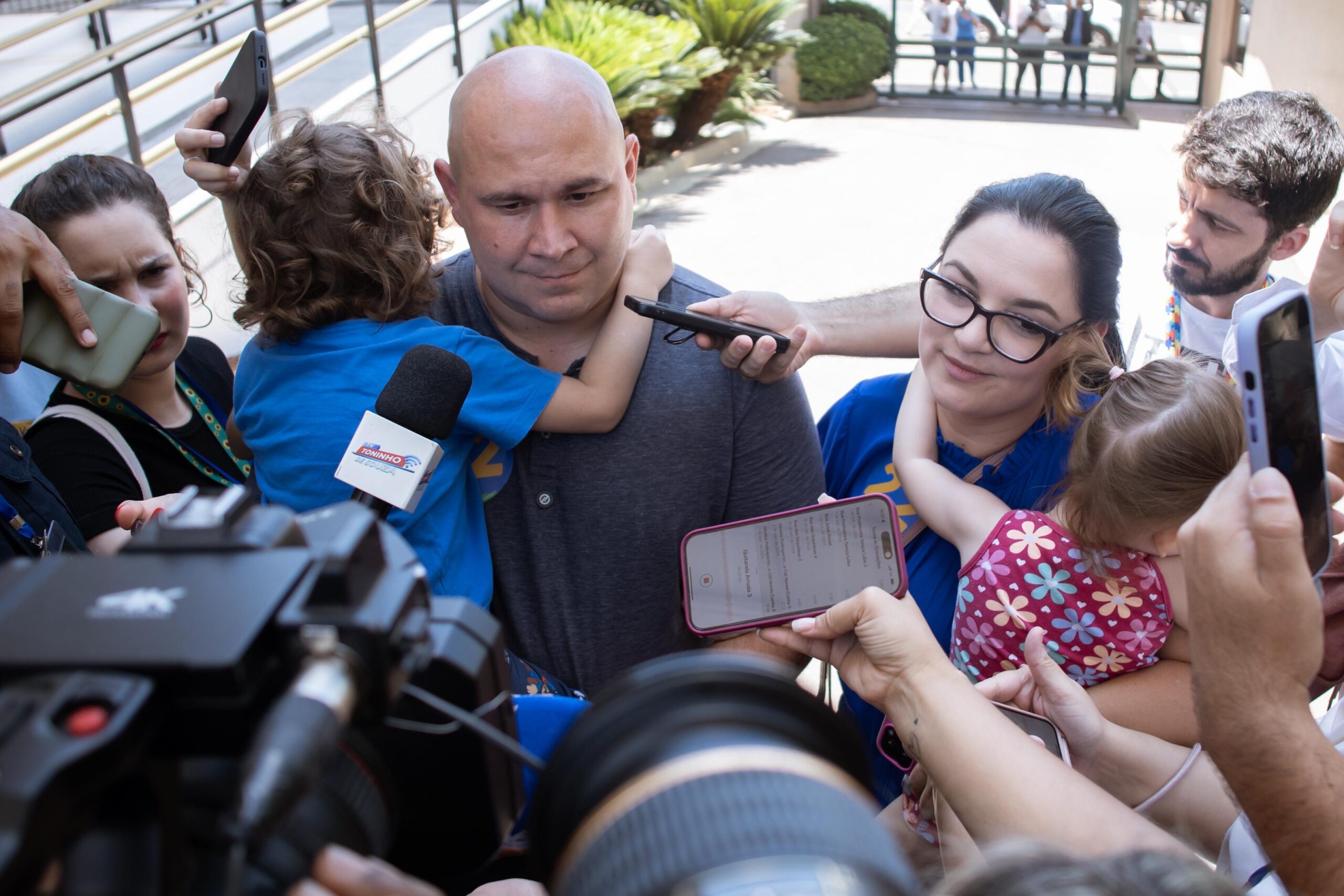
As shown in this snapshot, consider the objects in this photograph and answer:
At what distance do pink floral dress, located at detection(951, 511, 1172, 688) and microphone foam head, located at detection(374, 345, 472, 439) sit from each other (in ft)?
3.44

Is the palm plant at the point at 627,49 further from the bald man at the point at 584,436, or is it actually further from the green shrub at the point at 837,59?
the bald man at the point at 584,436

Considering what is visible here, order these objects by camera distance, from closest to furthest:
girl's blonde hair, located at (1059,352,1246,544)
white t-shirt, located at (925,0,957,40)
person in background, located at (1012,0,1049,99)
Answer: girl's blonde hair, located at (1059,352,1246,544) → person in background, located at (1012,0,1049,99) → white t-shirt, located at (925,0,957,40)

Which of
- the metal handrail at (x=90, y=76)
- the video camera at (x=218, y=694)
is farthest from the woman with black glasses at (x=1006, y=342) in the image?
the metal handrail at (x=90, y=76)

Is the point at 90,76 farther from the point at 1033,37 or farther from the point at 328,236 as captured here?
the point at 1033,37

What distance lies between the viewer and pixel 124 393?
2361 mm

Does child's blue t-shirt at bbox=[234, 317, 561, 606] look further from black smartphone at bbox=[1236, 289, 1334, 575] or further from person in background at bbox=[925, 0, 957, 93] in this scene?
person in background at bbox=[925, 0, 957, 93]

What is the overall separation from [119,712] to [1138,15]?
1563 centimetres

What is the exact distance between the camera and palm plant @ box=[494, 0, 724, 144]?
32.3ft

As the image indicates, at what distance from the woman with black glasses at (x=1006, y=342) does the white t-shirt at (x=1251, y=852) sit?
64 cm

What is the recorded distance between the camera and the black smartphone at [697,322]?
73.9 inches

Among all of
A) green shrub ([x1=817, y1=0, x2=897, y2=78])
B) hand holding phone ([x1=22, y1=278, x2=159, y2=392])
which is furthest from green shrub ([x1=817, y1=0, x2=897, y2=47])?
Answer: hand holding phone ([x1=22, y1=278, x2=159, y2=392])

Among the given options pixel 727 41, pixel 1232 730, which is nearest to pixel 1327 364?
pixel 1232 730

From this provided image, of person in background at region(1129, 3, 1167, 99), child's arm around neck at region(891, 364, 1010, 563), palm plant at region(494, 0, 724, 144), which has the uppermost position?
child's arm around neck at region(891, 364, 1010, 563)

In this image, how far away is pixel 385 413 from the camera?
1566 millimetres
